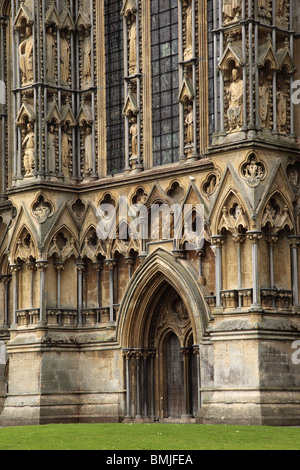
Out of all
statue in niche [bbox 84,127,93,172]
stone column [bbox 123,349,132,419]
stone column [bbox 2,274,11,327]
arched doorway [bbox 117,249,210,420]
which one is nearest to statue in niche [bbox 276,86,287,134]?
arched doorway [bbox 117,249,210,420]

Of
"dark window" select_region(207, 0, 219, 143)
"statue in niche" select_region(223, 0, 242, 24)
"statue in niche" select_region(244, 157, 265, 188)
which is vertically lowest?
"statue in niche" select_region(244, 157, 265, 188)

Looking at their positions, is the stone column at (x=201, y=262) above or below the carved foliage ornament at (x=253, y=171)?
below

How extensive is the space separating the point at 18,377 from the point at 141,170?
7.83 meters

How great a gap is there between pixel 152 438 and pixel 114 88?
597 inches

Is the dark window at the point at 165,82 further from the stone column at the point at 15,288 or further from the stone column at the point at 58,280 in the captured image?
the stone column at the point at 15,288

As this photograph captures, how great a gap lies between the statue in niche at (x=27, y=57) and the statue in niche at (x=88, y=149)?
256 cm

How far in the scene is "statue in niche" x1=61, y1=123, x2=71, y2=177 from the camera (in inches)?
1511

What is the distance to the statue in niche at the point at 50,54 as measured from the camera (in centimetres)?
3822

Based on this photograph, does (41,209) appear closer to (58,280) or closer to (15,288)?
(58,280)

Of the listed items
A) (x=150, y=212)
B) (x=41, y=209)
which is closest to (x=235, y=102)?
(x=150, y=212)

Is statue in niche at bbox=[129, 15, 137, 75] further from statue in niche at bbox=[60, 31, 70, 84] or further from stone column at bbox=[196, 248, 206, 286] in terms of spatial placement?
stone column at bbox=[196, 248, 206, 286]

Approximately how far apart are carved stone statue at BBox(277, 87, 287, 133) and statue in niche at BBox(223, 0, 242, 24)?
239cm

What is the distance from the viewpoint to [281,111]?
32.7m

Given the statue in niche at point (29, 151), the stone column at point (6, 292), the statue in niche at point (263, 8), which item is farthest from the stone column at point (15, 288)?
the statue in niche at point (263, 8)
